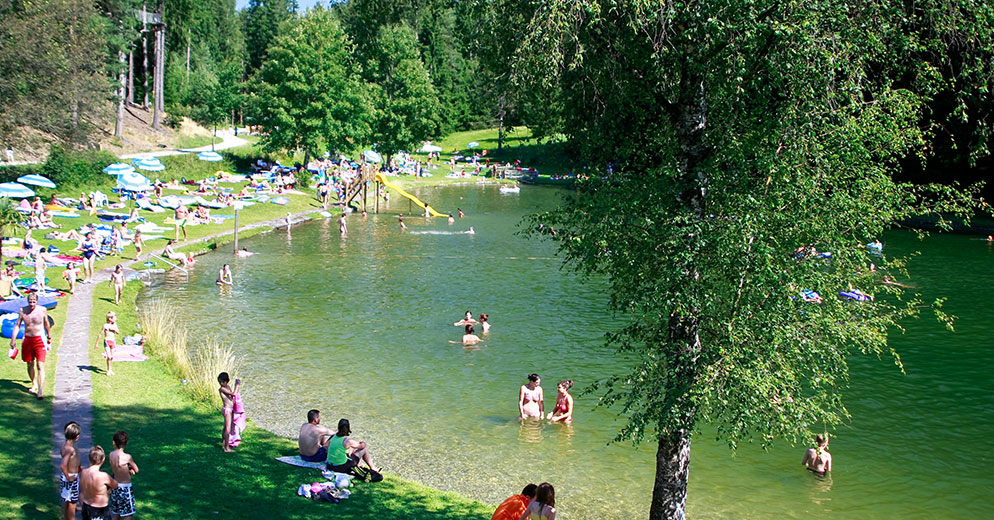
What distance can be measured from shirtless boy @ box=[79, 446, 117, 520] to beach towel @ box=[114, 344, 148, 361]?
9526 millimetres

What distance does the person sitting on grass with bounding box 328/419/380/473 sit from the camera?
13.3 meters

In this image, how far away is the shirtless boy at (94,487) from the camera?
31.3 ft

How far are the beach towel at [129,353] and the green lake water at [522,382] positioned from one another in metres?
2.54

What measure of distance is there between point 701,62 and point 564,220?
2538 mm

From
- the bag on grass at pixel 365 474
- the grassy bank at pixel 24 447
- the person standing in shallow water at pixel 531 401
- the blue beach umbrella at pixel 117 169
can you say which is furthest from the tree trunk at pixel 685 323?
the blue beach umbrella at pixel 117 169

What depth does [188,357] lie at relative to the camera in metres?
20.4

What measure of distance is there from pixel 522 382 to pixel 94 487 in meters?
12.3

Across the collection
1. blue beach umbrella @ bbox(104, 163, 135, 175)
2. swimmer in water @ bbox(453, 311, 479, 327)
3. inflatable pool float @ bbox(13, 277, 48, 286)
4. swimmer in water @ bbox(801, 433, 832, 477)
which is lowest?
swimmer in water @ bbox(801, 433, 832, 477)

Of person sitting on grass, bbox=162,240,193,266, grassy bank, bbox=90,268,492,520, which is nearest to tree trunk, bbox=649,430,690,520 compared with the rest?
grassy bank, bbox=90,268,492,520

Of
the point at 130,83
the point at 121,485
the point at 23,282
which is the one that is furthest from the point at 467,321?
the point at 130,83

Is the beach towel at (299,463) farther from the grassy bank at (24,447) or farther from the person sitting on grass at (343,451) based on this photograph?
the grassy bank at (24,447)

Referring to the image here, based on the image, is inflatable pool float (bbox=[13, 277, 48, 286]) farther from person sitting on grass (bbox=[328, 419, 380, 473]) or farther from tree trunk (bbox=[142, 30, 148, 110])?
tree trunk (bbox=[142, 30, 148, 110])

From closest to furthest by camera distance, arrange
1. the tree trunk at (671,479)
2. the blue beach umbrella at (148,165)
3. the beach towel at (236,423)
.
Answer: the tree trunk at (671,479)
the beach towel at (236,423)
the blue beach umbrella at (148,165)

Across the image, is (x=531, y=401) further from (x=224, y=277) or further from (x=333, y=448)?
(x=224, y=277)
